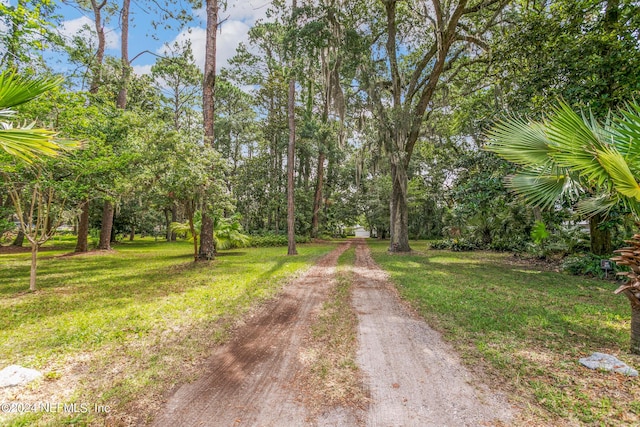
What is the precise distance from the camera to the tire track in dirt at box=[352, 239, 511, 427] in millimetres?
2214

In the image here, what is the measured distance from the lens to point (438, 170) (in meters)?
20.9

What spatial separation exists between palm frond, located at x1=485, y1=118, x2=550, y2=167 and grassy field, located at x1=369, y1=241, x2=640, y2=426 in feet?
7.61

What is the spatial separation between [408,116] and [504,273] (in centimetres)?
716

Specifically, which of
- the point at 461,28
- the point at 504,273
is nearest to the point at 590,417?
the point at 504,273

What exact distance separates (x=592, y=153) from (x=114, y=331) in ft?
19.8

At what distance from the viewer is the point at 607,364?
2.91 metres

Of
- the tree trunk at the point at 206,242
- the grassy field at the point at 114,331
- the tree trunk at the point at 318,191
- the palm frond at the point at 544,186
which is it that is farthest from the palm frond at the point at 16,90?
the tree trunk at the point at 318,191

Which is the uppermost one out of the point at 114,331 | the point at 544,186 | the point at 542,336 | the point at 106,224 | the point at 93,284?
the point at 544,186

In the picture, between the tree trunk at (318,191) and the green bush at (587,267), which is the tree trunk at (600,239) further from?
the tree trunk at (318,191)

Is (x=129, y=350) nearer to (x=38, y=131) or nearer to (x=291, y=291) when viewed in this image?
(x=38, y=131)

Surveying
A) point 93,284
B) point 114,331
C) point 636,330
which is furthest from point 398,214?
point 114,331

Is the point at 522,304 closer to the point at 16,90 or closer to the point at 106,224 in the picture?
the point at 16,90

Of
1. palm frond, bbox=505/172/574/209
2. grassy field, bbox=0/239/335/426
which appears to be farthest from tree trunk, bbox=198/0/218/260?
palm frond, bbox=505/172/574/209

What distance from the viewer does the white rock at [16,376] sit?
2535mm
